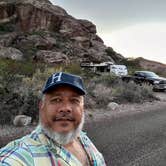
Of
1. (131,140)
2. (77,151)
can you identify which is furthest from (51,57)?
(77,151)

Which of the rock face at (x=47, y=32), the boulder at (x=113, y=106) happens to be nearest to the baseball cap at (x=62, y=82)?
the boulder at (x=113, y=106)

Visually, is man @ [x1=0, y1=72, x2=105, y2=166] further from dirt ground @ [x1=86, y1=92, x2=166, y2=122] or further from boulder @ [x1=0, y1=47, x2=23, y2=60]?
boulder @ [x1=0, y1=47, x2=23, y2=60]

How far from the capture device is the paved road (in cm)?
912

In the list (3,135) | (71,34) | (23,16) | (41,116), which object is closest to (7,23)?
(23,16)

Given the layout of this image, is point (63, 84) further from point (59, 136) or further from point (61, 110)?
point (59, 136)

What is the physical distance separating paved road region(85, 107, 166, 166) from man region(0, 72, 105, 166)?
6.23 metres

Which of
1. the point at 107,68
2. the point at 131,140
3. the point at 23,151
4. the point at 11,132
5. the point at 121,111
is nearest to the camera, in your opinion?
the point at 23,151

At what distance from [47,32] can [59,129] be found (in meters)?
57.1

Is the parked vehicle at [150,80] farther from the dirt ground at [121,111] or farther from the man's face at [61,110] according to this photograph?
the man's face at [61,110]

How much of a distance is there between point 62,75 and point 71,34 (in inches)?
2309

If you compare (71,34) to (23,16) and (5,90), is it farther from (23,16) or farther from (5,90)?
(5,90)

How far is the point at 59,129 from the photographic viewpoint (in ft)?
7.91

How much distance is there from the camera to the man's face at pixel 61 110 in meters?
2.43

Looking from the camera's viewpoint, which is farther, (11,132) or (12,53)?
(12,53)
